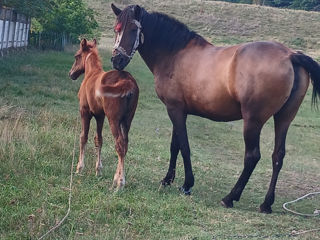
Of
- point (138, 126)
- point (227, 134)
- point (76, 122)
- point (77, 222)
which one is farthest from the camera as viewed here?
point (227, 134)

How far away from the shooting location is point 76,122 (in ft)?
34.7

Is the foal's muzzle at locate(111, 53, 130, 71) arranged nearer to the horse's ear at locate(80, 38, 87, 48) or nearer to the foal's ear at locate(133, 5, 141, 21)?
the foal's ear at locate(133, 5, 141, 21)

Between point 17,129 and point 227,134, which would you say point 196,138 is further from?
point 17,129

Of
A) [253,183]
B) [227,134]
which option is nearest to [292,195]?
[253,183]

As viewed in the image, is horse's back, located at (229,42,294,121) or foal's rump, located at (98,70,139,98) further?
foal's rump, located at (98,70,139,98)

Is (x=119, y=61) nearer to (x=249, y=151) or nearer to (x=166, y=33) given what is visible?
(x=166, y=33)

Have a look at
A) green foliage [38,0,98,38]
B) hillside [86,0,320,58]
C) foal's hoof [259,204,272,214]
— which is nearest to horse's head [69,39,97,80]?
foal's hoof [259,204,272,214]

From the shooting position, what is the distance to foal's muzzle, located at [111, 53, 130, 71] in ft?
24.0

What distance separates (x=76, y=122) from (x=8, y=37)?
1384cm

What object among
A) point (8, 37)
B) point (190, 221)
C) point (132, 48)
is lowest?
point (8, 37)

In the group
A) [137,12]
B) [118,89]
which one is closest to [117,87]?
[118,89]

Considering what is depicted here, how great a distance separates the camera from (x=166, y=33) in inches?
303

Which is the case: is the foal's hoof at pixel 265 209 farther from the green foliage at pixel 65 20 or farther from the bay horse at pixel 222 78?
the green foliage at pixel 65 20

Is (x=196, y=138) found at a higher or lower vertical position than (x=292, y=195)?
lower
